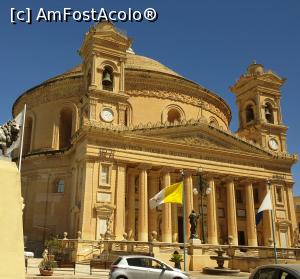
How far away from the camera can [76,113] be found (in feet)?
132

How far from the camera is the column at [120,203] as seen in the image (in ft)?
98.3

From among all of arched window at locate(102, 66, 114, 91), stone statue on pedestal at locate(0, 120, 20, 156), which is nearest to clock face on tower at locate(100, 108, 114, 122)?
arched window at locate(102, 66, 114, 91)

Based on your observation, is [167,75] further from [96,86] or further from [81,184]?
[81,184]

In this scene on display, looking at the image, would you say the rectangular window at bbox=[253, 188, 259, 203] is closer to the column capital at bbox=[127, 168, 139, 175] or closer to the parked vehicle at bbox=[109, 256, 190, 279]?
the column capital at bbox=[127, 168, 139, 175]

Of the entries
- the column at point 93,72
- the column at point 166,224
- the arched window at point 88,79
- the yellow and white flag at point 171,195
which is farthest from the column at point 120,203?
the yellow and white flag at point 171,195

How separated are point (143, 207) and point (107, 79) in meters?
11.7

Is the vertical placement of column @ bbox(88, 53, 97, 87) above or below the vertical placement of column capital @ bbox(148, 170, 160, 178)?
above

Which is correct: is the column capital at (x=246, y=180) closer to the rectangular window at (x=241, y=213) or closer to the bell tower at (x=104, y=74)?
the rectangular window at (x=241, y=213)

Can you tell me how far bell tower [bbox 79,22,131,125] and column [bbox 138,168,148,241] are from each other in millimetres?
5004

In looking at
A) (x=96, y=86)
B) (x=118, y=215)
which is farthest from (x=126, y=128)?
(x=118, y=215)

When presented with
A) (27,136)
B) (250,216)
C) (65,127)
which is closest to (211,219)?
(250,216)

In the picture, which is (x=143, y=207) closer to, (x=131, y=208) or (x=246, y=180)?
(x=131, y=208)

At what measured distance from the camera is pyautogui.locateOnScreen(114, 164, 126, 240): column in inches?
1180

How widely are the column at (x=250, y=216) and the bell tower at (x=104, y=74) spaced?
Answer: 44.9 feet
